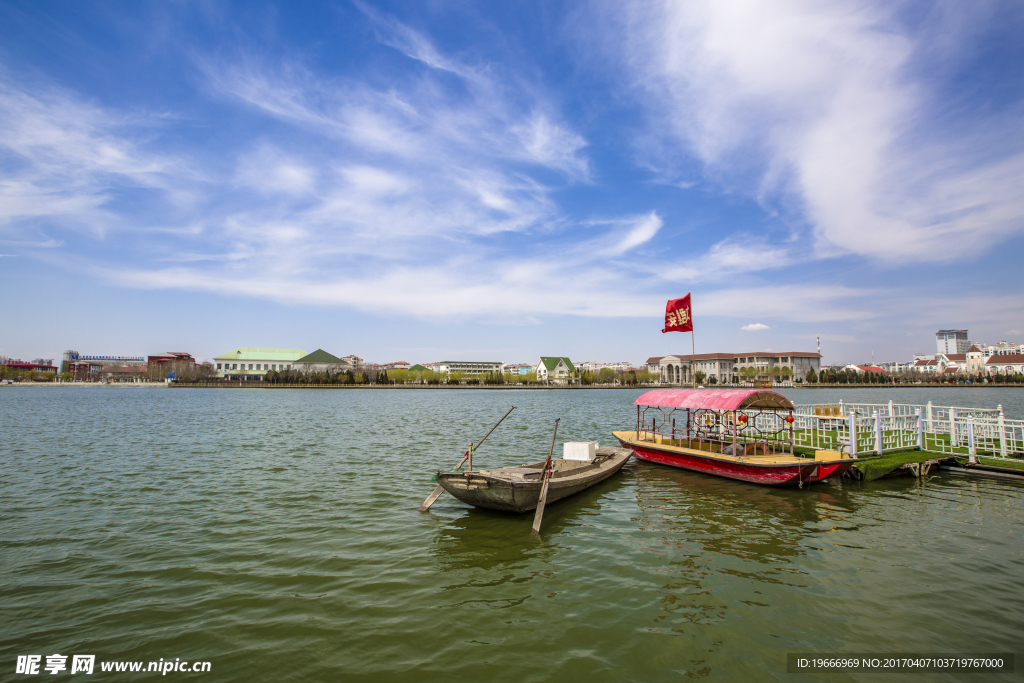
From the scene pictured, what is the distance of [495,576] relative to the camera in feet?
29.5

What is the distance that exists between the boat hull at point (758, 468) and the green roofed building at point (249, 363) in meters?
161

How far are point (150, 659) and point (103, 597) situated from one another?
2703mm

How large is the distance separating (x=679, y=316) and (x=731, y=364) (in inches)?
6231

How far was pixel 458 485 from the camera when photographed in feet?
40.1

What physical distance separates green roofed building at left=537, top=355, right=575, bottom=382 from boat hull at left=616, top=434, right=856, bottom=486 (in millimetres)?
140169

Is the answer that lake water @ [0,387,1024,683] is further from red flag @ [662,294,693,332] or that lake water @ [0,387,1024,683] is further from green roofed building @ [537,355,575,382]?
green roofed building @ [537,355,575,382]

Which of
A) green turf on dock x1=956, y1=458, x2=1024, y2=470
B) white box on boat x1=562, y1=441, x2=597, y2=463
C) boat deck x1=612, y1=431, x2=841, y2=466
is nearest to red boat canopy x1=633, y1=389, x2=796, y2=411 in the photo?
boat deck x1=612, y1=431, x2=841, y2=466

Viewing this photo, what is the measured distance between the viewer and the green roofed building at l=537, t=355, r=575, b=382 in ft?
523

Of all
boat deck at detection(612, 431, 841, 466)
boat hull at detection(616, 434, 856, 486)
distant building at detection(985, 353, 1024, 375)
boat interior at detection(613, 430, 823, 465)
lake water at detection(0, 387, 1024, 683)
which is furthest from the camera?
distant building at detection(985, 353, 1024, 375)

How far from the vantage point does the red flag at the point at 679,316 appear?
20.4m

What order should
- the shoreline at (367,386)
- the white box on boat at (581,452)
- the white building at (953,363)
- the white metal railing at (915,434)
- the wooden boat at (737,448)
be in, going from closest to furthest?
1. the wooden boat at (737,448)
2. the white box on boat at (581,452)
3. the white metal railing at (915,434)
4. the shoreline at (367,386)
5. the white building at (953,363)

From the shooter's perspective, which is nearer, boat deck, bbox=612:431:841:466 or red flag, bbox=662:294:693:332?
boat deck, bbox=612:431:841:466

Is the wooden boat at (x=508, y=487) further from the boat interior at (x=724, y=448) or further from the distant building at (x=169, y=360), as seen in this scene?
the distant building at (x=169, y=360)

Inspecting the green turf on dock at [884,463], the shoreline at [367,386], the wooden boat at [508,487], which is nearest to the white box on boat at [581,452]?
the wooden boat at [508,487]
